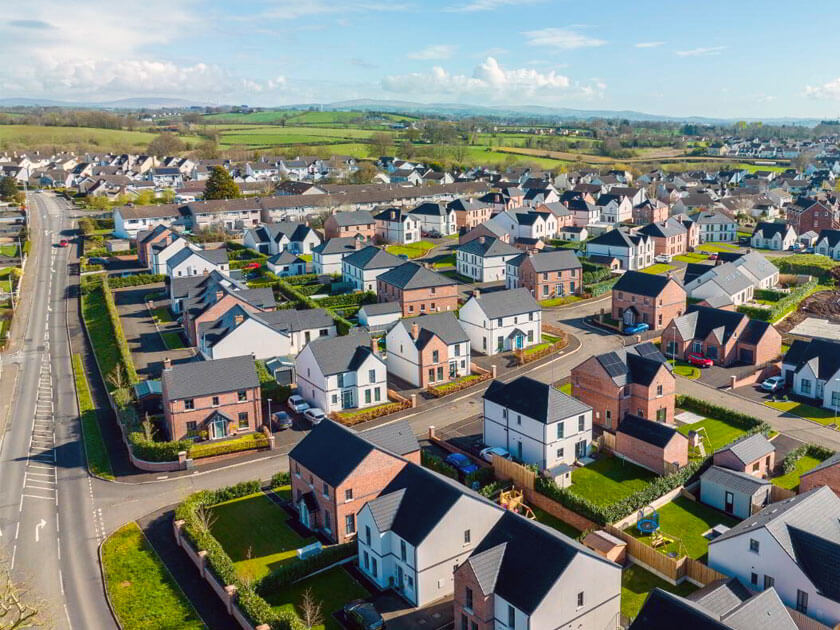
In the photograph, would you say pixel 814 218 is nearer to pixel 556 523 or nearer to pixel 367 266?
pixel 367 266

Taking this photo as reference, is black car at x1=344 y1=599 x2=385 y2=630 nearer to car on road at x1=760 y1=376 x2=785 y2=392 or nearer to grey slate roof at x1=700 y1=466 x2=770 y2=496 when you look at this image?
grey slate roof at x1=700 y1=466 x2=770 y2=496

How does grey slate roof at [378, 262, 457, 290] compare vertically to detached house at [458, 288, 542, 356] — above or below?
above

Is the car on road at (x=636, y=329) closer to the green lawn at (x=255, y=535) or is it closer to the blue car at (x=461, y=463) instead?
the blue car at (x=461, y=463)

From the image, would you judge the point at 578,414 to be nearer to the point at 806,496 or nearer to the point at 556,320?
the point at 806,496

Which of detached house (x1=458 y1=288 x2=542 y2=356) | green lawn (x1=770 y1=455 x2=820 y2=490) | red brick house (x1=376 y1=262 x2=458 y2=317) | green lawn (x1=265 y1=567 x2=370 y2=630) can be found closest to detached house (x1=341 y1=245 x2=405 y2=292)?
red brick house (x1=376 y1=262 x2=458 y2=317)

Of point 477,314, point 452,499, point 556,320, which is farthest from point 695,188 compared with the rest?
point 452,499

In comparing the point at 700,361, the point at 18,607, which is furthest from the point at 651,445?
the point at 18,607
